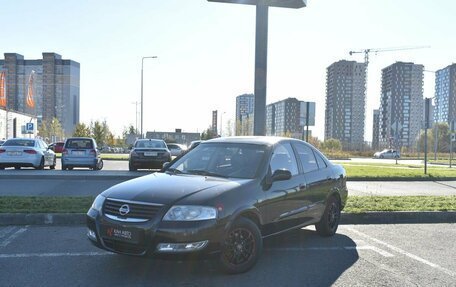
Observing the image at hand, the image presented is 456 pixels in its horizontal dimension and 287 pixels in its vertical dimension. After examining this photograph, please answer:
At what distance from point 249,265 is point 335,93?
97692 mm

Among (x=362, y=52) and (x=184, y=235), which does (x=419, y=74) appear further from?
(x=184, y=235)

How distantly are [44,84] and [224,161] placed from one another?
377ft

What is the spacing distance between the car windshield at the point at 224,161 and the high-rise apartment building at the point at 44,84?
4340 inches

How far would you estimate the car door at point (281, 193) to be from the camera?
5.55 meters

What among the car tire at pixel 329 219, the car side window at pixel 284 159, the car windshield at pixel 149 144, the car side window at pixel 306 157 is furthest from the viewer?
the car windshield at pixel 149 144

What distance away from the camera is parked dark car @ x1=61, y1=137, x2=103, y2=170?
1865cm

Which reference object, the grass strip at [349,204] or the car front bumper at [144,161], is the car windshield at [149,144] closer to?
the car front bumper at [144,161]

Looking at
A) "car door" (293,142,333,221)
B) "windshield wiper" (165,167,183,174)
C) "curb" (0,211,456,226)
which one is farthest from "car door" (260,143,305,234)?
"curb" (0,211,456,226)

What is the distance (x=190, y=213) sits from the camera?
4707mm

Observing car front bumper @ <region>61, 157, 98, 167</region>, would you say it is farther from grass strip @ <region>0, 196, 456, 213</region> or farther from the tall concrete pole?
grass strip @ <region>0, 196, 456, 213</region>

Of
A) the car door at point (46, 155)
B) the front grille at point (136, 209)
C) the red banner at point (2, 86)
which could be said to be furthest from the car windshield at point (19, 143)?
the red banner at point (2, 86)

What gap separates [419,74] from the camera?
93.9 meters

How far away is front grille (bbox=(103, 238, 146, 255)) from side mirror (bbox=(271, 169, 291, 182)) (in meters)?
1.89

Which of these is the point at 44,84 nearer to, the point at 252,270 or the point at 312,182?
the point at 312,182
